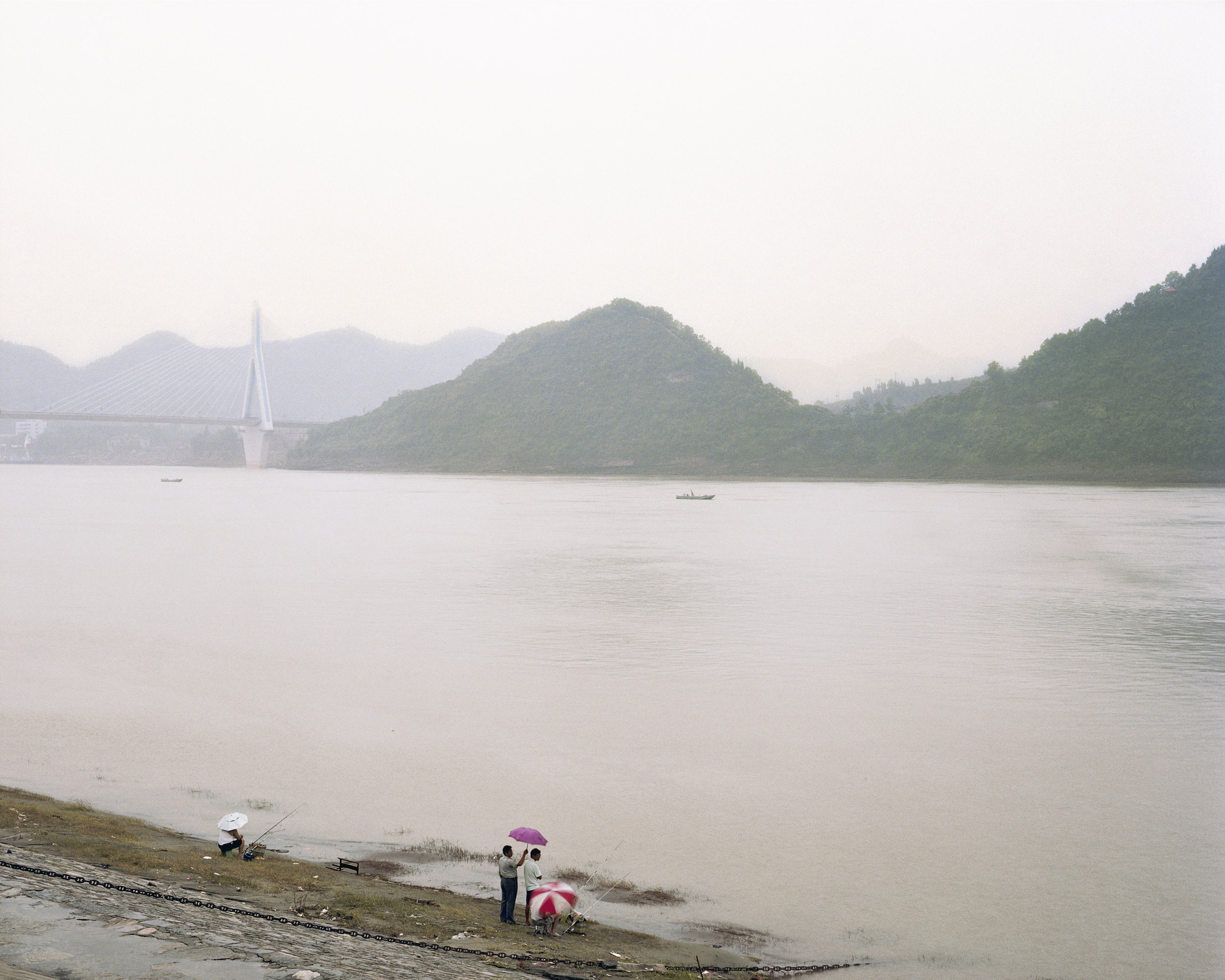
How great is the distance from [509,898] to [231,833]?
235 cm

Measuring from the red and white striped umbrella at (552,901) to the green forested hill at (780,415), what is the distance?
85.1 m

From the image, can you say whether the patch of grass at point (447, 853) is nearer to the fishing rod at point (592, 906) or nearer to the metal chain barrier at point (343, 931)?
the fishing rod at point (592, 906)

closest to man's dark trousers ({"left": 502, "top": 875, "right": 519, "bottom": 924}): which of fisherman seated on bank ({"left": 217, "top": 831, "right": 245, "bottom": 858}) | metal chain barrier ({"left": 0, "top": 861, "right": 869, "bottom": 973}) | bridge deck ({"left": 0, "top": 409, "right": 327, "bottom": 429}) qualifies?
metal chain barrier ({"left": 0, "top": 861, "right": 869, "bottom": 973})

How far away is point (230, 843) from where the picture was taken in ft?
23.7

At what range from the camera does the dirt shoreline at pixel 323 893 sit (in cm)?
594

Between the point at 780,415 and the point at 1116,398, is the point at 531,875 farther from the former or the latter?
the point at 780,415

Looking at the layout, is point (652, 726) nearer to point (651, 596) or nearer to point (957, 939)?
point (957, 939)

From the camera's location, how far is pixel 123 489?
80250mm

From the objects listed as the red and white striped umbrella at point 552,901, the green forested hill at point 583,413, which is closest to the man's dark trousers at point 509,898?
the red and white striped umbrella at point 552,901

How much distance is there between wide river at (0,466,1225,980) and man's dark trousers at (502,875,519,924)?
0.71m

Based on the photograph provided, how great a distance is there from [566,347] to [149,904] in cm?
12769

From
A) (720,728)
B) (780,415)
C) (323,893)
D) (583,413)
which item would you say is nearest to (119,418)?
(583,413)

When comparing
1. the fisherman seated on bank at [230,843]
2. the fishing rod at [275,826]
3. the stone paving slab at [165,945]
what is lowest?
the fishing rod at [275,826]

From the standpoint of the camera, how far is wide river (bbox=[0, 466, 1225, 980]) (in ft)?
23.7
